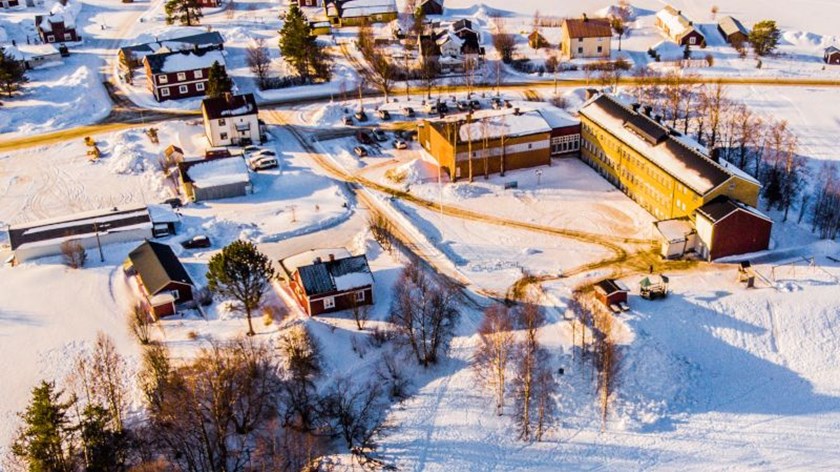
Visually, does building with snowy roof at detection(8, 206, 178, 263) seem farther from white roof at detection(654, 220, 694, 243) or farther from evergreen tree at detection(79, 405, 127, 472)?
white roof at detection(654, 220, 694, 243)

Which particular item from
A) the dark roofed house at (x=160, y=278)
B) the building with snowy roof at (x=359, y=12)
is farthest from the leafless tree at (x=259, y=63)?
the dark roofed house at (x=160, y=278)

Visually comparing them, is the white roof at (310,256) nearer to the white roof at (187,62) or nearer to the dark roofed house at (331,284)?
the dark roofed house at (331,284)

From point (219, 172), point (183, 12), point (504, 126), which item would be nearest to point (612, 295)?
point (504, 126)

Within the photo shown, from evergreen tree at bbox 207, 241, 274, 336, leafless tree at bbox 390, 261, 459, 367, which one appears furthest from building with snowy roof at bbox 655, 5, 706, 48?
evergreen tree at bbox 207, 241, 274, 336

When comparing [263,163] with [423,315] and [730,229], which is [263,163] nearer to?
[423,315]

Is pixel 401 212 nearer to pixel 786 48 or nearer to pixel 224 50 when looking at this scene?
pixel 224 50

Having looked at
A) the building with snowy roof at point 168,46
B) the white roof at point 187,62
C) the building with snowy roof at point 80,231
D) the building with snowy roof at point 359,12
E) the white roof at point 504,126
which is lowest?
the building with snowy roof at point 80,231

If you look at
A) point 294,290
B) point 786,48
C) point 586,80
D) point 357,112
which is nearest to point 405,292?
point 294,290
